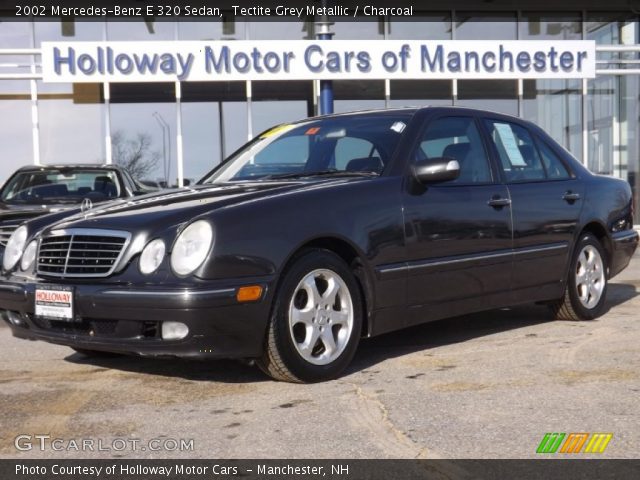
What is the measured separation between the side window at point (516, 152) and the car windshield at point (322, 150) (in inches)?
32.1

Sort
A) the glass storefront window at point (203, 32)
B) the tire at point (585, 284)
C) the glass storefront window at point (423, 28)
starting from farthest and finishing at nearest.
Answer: the glass storefront window at point (423, 28) < the glass storefront window at point (203, 32) < the tire at point (585, 284)

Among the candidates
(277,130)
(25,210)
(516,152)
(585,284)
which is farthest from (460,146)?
(25,210)

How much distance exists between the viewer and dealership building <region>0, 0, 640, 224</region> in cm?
1647

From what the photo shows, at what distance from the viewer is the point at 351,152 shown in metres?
5.34

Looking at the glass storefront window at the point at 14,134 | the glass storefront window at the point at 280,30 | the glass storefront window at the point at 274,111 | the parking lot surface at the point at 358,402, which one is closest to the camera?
the parking lot surface at the point at 358,402

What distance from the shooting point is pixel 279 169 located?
5.43 metres

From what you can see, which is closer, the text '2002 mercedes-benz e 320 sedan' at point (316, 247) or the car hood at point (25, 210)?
the text '2002 mercedes-benz e 320 sedan' at point (316, 247)

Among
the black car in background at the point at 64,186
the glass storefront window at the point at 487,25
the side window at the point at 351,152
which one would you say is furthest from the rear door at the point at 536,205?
the glass storefront window at the point at 487,25

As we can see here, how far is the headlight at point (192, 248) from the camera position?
162 inches

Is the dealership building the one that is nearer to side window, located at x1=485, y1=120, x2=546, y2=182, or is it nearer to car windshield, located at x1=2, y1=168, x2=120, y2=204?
car windshield, located at x1=2, y1=168, x2=120, y2=204

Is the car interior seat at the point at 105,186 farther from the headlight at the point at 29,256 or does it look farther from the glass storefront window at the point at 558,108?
the glass storefront window at the point at 558,108

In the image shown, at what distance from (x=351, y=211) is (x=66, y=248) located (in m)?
1.46

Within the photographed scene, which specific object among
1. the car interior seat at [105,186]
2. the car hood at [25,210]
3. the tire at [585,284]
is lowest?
the tire at [585,284]
